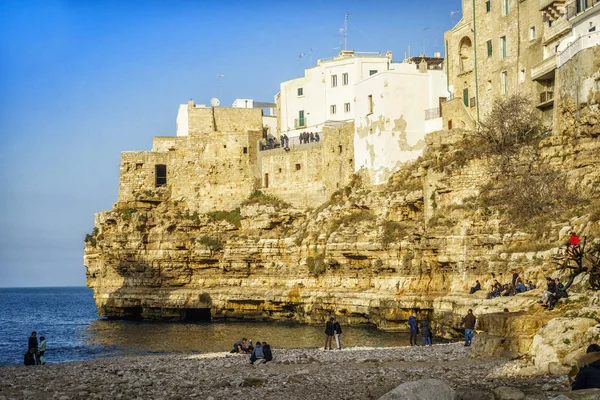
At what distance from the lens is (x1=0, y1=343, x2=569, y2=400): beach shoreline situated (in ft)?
66.7

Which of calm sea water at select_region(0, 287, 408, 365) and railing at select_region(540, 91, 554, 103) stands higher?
railing at select_region(540, 91, 554, 103)

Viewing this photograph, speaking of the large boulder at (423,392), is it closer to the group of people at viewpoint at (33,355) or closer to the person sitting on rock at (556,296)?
the person sitting on rock at (556,296)

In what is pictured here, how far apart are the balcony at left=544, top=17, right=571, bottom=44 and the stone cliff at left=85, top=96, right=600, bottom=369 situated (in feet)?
19.4

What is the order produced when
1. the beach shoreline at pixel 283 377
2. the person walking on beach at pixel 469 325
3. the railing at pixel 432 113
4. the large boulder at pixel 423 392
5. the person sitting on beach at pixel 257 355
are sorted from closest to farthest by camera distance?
the large boulder at pixel 423 392 < the beach shoreline at pixel 283 377 < the person sitting on beach at pixel 257 355 < the person walking on beach at pixel 469 325 < the railing at pixel 432 113

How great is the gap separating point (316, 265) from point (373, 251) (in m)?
5.04

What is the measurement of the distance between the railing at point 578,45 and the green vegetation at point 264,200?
22843 millimetres

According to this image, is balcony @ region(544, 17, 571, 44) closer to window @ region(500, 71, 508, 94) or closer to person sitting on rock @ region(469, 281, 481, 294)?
window @ region(500, 71, 508, 94)

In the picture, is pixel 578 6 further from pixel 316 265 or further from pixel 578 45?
pixel 316 265

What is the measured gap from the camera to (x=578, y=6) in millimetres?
41219

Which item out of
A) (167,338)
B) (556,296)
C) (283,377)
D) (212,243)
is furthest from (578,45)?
(212,243)

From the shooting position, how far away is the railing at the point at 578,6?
132 ft

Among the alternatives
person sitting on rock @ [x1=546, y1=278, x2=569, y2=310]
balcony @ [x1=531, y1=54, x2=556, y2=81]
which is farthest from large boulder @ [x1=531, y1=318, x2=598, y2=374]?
balcony @ [x1=531, y1=54, x2=556, y2=81]

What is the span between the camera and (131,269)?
5922 centimetres

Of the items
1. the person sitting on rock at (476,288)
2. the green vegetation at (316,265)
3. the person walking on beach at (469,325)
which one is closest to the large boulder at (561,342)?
the person walking on beach at (469,325)
